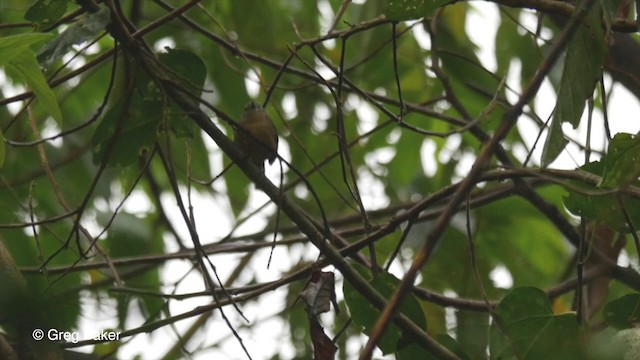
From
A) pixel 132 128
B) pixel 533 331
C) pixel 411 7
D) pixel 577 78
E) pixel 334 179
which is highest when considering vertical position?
pixel 334 179

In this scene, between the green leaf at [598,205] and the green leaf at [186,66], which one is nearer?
the green leaf at [598,205]

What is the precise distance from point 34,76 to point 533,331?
2.62 feet

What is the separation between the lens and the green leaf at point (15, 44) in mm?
1346

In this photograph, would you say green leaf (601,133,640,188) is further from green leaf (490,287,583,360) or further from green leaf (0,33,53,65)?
green leaf (0,33,53,65)

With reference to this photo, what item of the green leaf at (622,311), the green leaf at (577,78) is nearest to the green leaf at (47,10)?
the green leaf at (577,78)

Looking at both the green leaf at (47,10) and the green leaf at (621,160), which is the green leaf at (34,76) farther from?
the green leaf at (621,160)

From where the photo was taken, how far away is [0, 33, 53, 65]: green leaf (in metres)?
1.35

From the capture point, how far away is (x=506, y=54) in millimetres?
2477

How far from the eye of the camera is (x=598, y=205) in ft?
4.86

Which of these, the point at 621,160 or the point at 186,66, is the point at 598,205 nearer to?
the point at 621,160

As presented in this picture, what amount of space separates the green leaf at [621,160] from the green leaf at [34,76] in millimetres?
786

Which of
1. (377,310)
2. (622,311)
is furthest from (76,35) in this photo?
(622,311)

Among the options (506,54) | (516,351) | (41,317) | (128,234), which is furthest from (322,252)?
(506,54)

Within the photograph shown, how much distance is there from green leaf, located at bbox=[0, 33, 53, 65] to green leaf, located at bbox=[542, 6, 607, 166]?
68 centimetres
